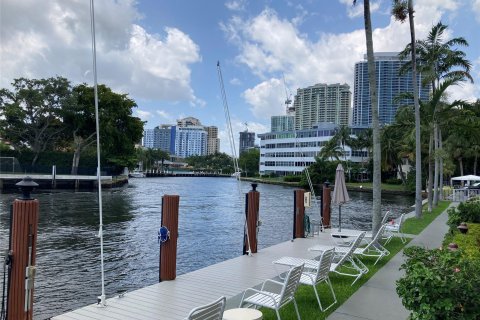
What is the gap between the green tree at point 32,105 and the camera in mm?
53375

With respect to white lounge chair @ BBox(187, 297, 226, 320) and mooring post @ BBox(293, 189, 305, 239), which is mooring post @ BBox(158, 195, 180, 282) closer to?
white lounge chair @ BBox(187, 297, 226, 320)

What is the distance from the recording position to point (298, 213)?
45.9 ft

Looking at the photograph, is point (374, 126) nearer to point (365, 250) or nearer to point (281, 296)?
point (365, 250)

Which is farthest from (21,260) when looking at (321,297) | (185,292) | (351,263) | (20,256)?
(351,263)

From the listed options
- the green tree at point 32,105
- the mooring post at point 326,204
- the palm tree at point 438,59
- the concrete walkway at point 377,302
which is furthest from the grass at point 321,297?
the green tree at point 32,105

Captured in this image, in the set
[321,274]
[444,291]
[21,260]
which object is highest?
[444,291]

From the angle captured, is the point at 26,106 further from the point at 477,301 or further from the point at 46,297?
the point at 477,301

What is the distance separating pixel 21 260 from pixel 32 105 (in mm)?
54480

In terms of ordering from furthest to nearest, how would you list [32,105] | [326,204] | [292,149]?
[292,149] → [32,105] → [326,204]

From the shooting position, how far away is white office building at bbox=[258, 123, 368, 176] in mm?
98812

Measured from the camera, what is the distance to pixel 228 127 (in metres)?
11.0

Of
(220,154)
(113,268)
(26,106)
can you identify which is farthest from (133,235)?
(220,154)

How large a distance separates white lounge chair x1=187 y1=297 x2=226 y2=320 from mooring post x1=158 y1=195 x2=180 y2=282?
397 centimetres

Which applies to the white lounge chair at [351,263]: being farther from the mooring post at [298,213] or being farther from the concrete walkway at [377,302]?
the mooring post at [298,213]
